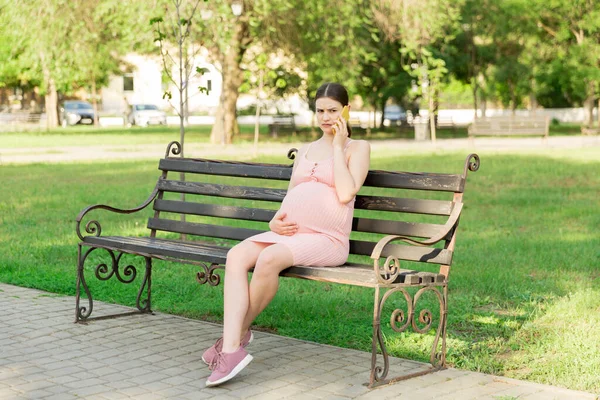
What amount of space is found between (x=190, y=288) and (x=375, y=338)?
2863mm

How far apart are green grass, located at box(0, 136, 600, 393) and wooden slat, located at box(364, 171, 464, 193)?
0.91m

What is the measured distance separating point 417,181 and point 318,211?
0.57 metres

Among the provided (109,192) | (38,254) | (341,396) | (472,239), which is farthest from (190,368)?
(109,192)

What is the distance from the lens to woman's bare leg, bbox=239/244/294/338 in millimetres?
5059

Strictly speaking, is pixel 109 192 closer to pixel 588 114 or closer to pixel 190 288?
pixel 190 288

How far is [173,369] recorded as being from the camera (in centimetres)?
521

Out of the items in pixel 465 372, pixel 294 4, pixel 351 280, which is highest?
pixel 294 4

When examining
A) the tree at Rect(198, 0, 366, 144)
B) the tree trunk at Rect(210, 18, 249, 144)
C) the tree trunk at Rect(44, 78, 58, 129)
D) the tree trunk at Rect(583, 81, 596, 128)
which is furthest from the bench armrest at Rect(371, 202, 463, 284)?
the tree trunk at Rect(44, 78, 58, 129)

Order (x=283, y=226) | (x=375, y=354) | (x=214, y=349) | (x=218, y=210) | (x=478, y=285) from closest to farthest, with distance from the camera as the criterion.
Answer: (x=375, y=354), (x=214, y=349), (x=283, y=226), (x=218, y=210), (x=478, y=285)

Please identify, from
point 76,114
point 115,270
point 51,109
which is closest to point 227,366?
point 115,270

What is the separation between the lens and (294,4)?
1106 inches

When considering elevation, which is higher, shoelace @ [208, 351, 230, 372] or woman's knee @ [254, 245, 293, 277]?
woman's knee @ [254, 245, 293, 277]

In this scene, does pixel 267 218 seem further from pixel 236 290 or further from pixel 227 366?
pixel 227 366

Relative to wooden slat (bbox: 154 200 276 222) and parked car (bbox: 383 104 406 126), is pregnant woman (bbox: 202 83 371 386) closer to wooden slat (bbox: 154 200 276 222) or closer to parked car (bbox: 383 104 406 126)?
wooden slat (bbox: 154 200 276 222)
